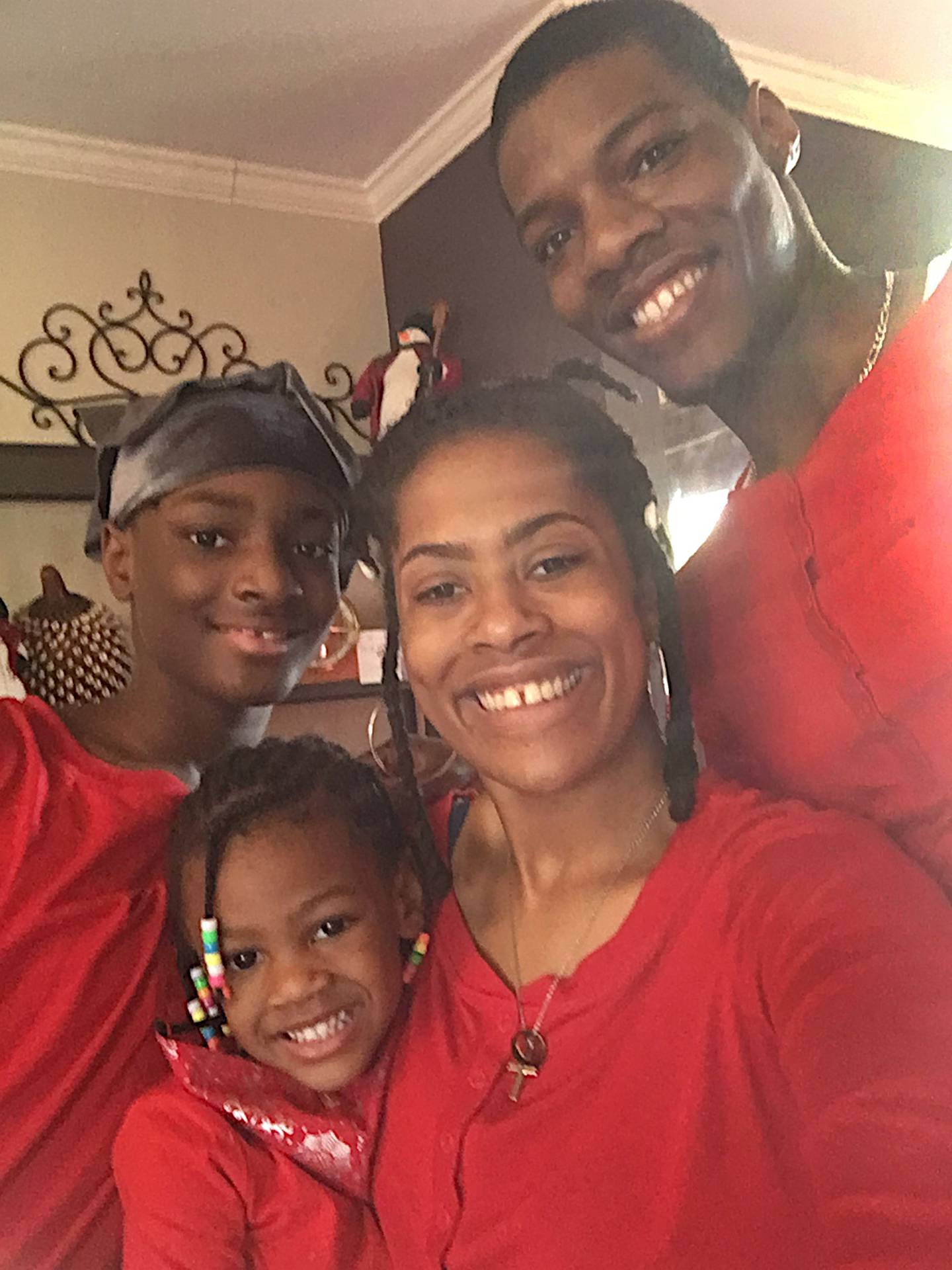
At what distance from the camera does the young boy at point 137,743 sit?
1.93 feet

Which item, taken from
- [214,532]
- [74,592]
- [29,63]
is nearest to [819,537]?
[214,532]

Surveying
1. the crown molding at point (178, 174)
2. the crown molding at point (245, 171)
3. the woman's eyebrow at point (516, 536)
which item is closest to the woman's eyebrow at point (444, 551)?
the woman's eyebrow at point (516, 536)

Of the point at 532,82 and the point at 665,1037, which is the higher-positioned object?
the point at 532,82

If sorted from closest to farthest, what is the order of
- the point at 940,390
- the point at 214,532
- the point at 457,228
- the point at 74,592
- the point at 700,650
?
the point at 940,390 → the point at 700,650 → the point at 214,532 → the point at 74,592 → the point at 457,228

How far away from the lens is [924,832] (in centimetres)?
47

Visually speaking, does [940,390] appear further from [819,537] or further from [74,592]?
[74,592]

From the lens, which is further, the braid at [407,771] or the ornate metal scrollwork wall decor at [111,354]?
the ornate metal scrollwork wall decor at [111,354]

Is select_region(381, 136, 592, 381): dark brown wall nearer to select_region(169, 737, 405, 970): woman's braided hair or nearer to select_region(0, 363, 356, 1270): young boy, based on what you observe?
select_region(0, 363, 356, 1270): young boy

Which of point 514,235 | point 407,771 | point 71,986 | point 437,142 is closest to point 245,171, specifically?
point 437,142

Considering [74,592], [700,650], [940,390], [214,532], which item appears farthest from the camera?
[74,592]

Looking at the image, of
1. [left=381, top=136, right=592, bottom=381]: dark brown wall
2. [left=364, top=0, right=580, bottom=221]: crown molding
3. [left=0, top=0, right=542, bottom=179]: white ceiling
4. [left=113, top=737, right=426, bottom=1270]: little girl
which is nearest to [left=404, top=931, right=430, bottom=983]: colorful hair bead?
[left=113, top=737, right=426, bottom=1270]: little girl

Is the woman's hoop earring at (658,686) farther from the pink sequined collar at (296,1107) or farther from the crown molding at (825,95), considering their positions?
the crown molding at (825,95)

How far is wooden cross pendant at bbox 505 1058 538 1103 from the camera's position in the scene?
504 mm

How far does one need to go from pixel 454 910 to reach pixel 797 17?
2.20ft
